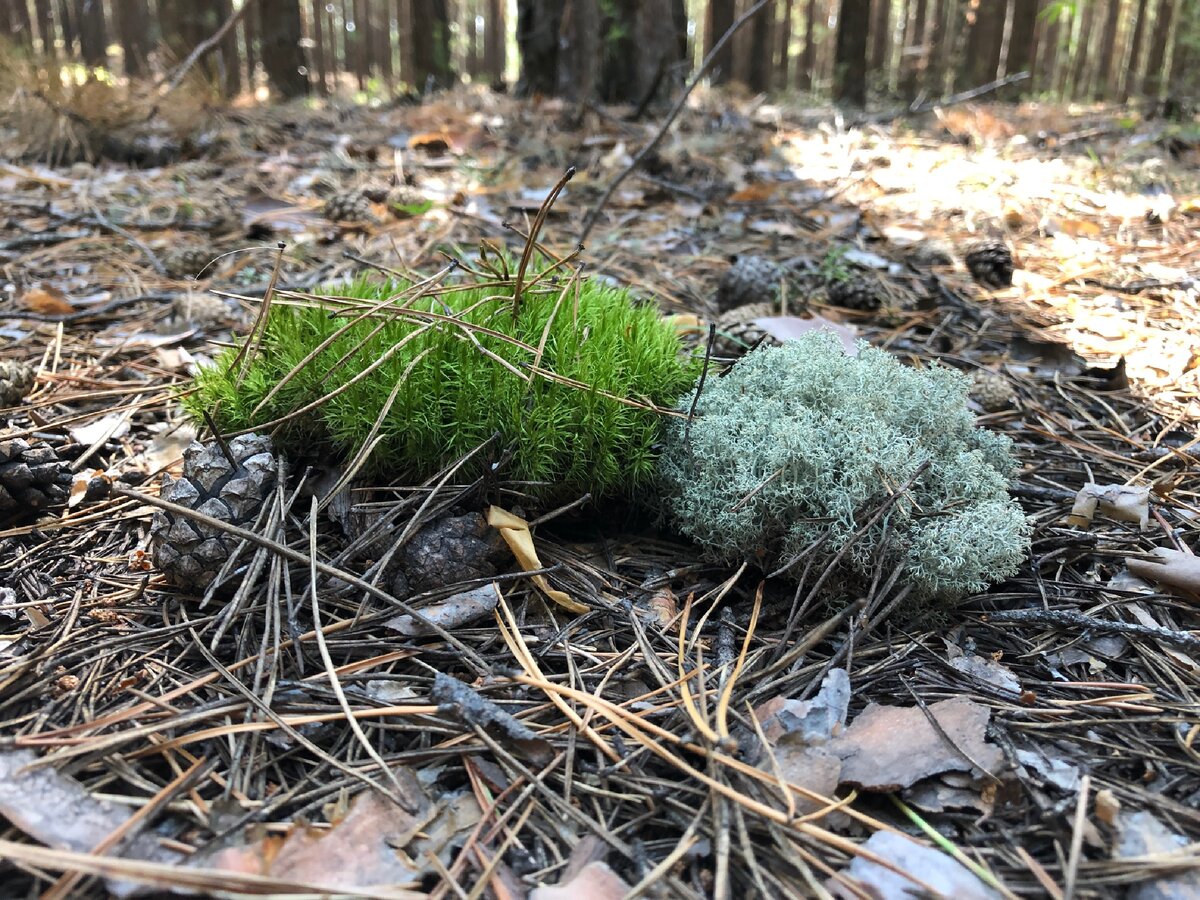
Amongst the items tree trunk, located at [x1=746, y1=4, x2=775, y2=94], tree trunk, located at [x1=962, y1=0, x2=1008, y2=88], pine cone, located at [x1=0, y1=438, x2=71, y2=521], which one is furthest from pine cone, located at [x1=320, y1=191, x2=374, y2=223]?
tree trunk, located at [x1=746, y1=4, x2=775, y2=94]

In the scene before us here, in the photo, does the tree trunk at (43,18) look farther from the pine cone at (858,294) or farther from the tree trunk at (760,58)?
the pine cone at (858,294)

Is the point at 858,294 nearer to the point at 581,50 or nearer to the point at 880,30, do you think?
the point at 581,50

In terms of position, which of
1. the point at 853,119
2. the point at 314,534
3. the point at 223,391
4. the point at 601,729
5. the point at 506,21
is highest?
the point at 506,21

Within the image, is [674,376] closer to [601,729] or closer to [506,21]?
[601,729]

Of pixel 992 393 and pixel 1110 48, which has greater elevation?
pixel 1110 48

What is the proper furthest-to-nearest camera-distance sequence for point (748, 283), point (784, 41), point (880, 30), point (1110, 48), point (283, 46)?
point (784, 41)
point (1110, 48)
point (880, 30)
point (283, 46)
point (748, 283)

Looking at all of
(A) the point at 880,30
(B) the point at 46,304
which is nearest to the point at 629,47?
(B) the point at 46,304

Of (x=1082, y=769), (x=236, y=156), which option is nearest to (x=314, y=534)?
→ (x=1082, y=769)
